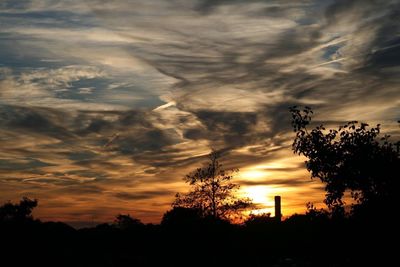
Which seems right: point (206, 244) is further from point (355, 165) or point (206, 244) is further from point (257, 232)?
point (355, 165)

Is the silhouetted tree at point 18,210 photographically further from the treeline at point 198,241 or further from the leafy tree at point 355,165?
the leafy tree at point 355,165

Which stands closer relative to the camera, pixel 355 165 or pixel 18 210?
pixel 355 165

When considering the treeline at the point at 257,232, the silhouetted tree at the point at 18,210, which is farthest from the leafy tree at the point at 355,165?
the silhouetted tree at the point at 18,210

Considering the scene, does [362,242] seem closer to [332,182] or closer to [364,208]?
[364,208]

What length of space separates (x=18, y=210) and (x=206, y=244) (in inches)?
838

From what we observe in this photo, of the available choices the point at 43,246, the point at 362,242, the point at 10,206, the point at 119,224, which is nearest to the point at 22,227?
the point at 43,246

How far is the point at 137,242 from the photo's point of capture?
57.1 metres

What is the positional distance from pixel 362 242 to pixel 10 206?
129 feet

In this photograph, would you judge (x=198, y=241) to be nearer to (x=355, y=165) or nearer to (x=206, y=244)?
(x=206, y=244)

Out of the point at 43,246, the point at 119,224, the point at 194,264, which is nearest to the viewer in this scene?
the point at 43,246

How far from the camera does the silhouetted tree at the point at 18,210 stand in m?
51.8

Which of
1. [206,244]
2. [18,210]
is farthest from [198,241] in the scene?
[18,210]

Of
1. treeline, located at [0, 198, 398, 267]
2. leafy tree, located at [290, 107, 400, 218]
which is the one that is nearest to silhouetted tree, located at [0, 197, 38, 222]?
treeline, located at [0, 198, 398, 267]

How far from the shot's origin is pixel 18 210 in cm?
5284
